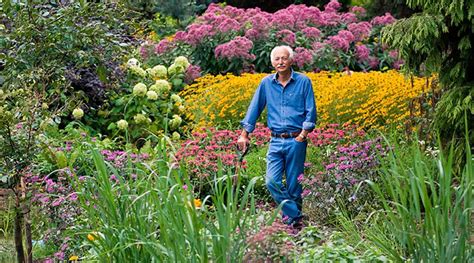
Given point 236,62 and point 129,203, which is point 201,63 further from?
point 129,203

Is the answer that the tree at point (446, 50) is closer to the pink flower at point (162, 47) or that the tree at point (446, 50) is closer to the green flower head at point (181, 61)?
the green flower head at point (181, 61)

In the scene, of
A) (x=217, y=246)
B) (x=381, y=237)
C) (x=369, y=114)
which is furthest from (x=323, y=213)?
(x=217, y=246)

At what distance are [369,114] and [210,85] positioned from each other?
269 cm

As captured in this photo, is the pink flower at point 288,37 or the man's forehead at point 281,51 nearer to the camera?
the man's forehead at point 281,51

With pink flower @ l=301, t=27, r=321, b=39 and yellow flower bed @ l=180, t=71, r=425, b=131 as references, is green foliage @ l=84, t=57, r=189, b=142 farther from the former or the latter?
pink flower @ l=301, t=27, r=321, b=39

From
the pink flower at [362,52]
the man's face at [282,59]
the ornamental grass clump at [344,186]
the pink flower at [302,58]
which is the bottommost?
the ornamental grass clump at [344,186]

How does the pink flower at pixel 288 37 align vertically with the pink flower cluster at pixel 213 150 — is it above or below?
above

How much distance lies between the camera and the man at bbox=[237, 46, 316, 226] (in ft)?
23.4

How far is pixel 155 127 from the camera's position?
11.2 m

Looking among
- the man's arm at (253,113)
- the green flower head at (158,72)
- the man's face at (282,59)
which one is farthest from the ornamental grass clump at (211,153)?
the green flower head at (158,72)

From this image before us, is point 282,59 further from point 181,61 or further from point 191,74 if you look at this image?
point 191,74

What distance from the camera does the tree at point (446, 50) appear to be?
7238mm

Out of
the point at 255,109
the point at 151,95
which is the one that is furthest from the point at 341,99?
the point at 255,109

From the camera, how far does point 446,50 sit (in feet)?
24.9
